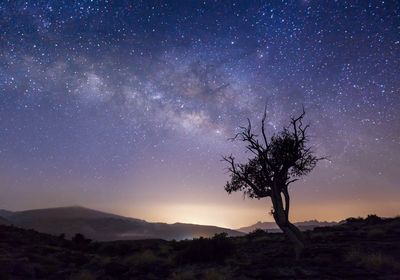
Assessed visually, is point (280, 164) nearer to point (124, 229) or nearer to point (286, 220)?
point (286, 220)

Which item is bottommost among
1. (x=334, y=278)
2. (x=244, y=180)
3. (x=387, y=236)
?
(x=334, y=278)

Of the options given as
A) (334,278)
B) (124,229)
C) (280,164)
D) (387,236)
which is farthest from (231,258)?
(124,229)

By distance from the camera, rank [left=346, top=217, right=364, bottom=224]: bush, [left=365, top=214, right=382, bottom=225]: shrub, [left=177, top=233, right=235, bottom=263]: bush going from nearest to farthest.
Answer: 1. [left=177, top=233, right=235, bottom=263]: bush
2. [left=365, top=214, right=382, bottom=225]: shrub
3. [left=346, top=217, right=364, bottom=224]: bush

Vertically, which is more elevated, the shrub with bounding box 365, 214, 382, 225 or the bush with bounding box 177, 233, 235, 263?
the shrub with bounding box 365, 214, 382, 225

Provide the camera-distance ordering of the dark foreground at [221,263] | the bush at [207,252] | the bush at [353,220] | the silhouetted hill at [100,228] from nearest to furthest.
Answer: the dark foreground at [221,263]
the bush at [207,252]
the bush at [353,220]
the silhouetted hill at [100,228]

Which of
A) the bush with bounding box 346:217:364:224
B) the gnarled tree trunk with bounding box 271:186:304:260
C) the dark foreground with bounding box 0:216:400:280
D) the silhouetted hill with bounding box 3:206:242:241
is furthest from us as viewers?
the silhouetted hill with bounding box 3:206:242:241

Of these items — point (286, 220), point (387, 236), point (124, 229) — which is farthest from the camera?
point (124, 229)

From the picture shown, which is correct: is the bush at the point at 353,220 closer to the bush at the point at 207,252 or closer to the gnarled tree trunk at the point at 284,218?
the bush at the point at 207,252

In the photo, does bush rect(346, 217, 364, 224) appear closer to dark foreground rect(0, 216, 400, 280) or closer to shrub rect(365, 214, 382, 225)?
shrub rect(365, 214, 382, 225)

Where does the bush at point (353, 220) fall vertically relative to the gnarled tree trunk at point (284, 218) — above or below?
above

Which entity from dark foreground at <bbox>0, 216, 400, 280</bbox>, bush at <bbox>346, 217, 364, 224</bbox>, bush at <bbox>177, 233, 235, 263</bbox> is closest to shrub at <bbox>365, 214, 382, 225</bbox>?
bush at <bbox>346, 217, 364, 224</bbox>

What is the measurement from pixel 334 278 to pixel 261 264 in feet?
17.0

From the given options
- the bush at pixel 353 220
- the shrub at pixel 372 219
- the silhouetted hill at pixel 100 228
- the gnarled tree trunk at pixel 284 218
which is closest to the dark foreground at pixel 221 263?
the gnarled tree trunk at pixel 284 218

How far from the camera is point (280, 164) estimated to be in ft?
80.1
